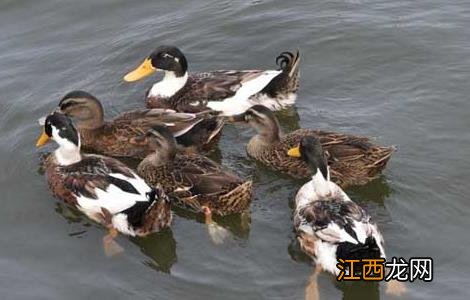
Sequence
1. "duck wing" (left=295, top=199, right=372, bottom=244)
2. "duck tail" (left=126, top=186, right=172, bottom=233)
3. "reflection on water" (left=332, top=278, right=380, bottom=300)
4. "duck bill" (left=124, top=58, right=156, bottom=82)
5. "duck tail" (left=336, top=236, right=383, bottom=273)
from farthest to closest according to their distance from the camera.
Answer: "duck bill" (left=124, top=58, right=156, bottom=82), "duck tail" (left=126, top=186, right=172, bottom=233), "reflection on water" (left=332, top=278, right=380, bottom=300), "duck wing" (left=295, top=199, right=372, bottom=244), "duck tail" (left=336, top=236, right=383, bottom=273)

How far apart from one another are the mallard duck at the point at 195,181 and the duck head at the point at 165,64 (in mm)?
1528

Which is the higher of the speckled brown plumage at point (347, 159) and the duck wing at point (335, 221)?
the speckled brown plumage at point (347, 159)

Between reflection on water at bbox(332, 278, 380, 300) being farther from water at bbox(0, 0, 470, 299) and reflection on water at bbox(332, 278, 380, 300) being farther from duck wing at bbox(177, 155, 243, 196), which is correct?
duck wing at bbox(177, 155, 243, 196)

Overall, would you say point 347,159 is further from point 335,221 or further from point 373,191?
point 335,221

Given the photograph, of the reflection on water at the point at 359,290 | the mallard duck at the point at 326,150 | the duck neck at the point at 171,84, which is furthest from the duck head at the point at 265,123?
the reflection on water at the point at 359,290

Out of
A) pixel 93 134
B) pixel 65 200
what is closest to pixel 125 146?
pixel 93 134

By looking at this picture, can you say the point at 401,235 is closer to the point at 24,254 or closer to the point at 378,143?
the point at 378,143

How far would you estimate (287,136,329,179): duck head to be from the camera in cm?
768

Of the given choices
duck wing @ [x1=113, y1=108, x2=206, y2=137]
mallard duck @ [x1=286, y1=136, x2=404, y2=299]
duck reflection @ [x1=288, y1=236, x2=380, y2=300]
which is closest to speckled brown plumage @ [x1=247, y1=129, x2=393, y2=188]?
mallard duck @ [x1=286, y1=136, x2=404, y2=299]

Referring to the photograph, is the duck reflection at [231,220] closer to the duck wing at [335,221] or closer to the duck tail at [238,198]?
the duck tail at [238,198]

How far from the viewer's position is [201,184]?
7.86 m

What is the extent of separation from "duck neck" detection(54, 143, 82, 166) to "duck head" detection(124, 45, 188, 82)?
1710 millimetres

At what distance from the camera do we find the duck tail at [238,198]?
25.4 feet

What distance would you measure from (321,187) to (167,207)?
1422mm
